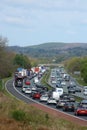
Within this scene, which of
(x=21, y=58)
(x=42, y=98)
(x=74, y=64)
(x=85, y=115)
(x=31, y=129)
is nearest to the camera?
(x=31, y=129)

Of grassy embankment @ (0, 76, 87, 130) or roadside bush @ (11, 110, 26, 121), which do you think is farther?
roadside bush @ (11, 110, 26, 121)

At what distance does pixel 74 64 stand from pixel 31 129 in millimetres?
180542

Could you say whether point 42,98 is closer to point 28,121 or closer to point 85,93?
point 85,93

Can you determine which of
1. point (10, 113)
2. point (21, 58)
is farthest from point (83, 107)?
point (21, 58)

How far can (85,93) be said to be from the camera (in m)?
74.6

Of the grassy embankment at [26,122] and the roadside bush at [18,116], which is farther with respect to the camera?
the roadside bush at [18,116]

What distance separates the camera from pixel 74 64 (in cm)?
19962

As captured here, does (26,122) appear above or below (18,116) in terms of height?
below

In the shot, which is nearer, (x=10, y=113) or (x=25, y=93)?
(x=10, y=113)

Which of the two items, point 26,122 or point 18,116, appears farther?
point 18,116

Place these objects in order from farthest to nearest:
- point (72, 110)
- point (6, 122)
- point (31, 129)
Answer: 1. point (72, 110)
2. point (6, 122)
3. point (31, 129)

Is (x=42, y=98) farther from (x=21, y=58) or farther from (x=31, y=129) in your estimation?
(x=21, y=58)

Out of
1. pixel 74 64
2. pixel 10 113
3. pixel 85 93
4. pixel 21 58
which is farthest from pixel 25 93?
pixel 74 64

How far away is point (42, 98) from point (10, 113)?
34.1 metres
